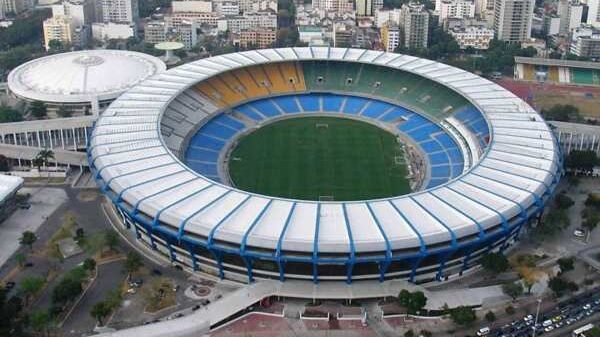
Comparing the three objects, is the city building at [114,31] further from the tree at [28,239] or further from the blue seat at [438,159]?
the tree at [28,239]

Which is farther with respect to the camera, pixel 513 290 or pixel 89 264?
pixel 89 264

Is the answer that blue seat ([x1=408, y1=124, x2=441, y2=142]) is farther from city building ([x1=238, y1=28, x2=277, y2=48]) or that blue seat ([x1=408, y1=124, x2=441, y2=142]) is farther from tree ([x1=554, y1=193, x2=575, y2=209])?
city building ([x1=238, y1=28, x2=277, y2=48])

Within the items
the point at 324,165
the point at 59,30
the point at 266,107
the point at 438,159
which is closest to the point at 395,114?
the point at 438,159

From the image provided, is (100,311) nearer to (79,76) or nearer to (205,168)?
(205,168)

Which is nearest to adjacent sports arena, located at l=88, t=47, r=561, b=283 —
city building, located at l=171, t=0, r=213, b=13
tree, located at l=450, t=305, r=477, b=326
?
tree, located at l=450, t=305, r=477, b=326

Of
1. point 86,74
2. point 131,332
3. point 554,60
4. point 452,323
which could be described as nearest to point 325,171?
point 452,323

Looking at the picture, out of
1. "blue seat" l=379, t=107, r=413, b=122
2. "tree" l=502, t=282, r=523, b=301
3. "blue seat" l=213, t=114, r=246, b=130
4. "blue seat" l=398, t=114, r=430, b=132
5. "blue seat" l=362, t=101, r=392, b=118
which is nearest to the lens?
"tree" l=502, t=282, r=523, b=301
